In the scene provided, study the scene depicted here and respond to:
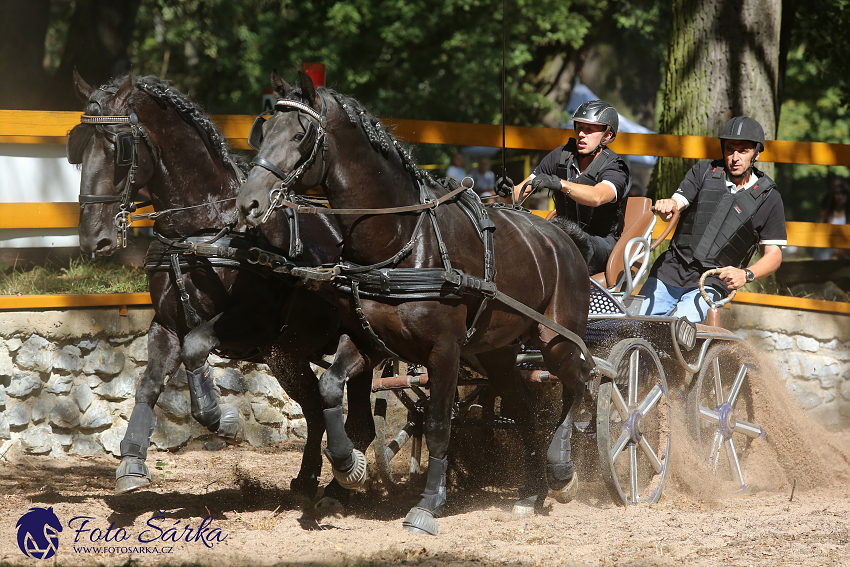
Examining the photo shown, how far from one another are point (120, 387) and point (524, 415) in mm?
2919

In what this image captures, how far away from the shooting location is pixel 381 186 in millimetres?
3910

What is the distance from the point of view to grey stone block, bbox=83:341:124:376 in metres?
5.96

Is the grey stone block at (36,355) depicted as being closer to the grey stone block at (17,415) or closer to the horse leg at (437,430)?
the grey stone block at (17,415)

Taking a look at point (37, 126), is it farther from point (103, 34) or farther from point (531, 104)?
point (531, 104)

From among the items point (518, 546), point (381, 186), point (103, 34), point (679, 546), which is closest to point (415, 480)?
point (518, 546)

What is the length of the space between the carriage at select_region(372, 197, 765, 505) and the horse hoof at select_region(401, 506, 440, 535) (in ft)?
2.96

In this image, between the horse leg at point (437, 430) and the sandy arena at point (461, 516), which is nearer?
the sandy arena at point (461, 516)

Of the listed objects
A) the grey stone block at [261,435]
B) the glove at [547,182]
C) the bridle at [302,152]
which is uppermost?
the bridle at [302,152]

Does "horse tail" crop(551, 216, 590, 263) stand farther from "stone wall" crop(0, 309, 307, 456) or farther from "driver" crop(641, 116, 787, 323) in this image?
"stone wall" crop(0, 309, 307, 456)

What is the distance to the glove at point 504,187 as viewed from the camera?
468 cm

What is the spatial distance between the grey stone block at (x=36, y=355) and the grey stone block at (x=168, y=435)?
35.3 inches

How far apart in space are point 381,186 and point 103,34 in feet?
24.9

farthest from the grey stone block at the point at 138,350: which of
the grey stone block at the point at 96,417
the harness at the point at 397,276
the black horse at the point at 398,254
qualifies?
the harness at the point at 397,276

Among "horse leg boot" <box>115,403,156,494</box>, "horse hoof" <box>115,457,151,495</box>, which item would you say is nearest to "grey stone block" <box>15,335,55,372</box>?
"horse leg boot" <box>115,403,156,494</box>
